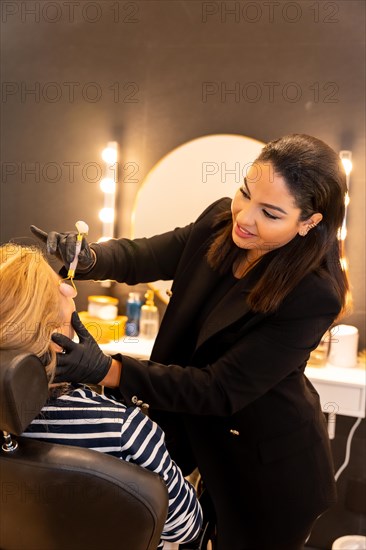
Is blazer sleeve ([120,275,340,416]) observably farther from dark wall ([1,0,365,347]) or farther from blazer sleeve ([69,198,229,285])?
dark wall ([1,0,365,347])

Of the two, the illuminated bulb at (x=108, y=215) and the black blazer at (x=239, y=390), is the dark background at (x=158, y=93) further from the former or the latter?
the black blazer at (x=239, y=390)

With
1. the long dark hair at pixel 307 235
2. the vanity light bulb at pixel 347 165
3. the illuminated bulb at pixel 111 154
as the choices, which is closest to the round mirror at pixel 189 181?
the illuminated bulb at pixel 111 154

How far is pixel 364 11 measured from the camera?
194 cm

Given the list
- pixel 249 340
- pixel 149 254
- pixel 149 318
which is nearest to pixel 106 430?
pixel 249 340

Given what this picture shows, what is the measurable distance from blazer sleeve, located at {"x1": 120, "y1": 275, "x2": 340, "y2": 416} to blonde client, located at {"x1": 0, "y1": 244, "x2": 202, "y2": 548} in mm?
109

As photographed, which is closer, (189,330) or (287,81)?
(189,330)

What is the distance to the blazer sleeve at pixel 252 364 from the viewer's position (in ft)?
4.01

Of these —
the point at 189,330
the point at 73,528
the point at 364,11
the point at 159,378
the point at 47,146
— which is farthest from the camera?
the point at 47,146

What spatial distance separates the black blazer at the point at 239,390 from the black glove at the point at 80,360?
93 mm

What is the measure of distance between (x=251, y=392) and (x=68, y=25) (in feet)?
5.37

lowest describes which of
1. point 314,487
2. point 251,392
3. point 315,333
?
point 314,487

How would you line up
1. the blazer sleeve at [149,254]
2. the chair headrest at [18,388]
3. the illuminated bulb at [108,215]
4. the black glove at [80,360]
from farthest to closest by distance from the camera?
the illuminated bulb at [108,215]
the blazer sleeve at [149,254]
the black glove at [80,360]
the chair headrest at [18,388]

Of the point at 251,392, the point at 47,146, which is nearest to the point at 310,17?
the point at 47,146

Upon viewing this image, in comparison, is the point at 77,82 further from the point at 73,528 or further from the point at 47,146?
the point at 73,528
